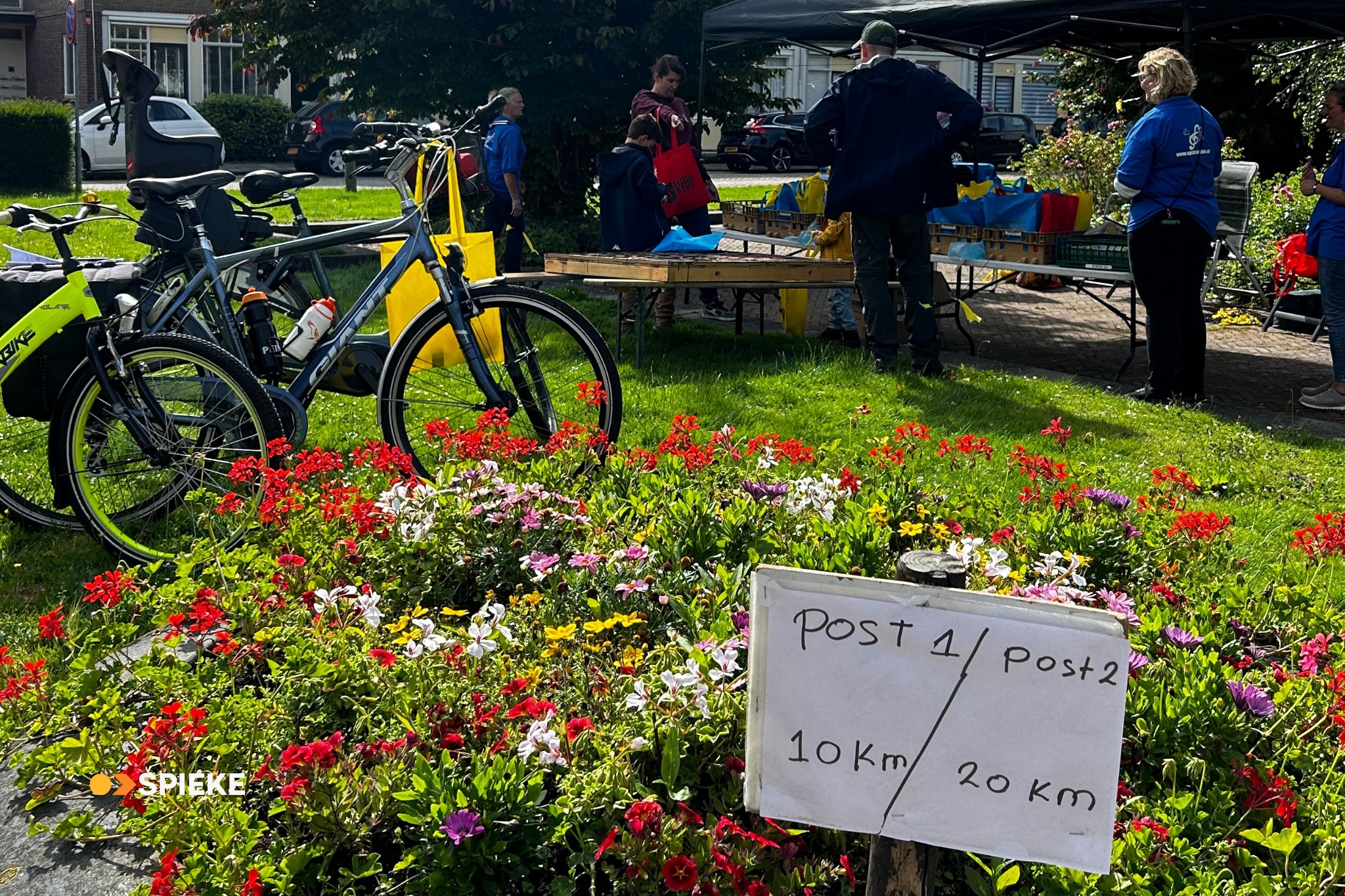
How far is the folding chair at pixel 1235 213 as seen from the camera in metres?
10.9

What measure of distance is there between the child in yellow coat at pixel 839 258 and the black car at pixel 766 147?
26.2 metres

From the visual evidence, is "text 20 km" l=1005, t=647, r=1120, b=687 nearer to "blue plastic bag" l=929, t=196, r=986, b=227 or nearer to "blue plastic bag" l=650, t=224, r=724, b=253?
"blue plastic bag" l=650, t=224, r=724, b=253

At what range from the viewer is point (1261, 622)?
3.31 metres

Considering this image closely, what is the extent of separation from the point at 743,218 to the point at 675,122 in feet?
4.84

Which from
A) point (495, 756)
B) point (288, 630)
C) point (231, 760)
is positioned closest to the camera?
point (495, 756)

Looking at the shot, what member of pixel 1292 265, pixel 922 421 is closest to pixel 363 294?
pixel 922 421

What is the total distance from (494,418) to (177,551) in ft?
3.55

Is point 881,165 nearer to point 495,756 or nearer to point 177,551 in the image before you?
point 177,551

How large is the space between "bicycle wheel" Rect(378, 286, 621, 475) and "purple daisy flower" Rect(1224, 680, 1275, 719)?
8.69 feet

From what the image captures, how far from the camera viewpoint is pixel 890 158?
25.3ft

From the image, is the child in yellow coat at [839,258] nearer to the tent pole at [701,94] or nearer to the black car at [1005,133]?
the tent pole at [701,94]

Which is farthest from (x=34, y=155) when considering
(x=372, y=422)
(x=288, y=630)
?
(x=288, y=630)

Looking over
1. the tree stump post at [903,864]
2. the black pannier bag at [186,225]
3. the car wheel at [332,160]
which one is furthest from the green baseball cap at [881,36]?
the car wheel at [332,160]

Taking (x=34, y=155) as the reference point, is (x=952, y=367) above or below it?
below
